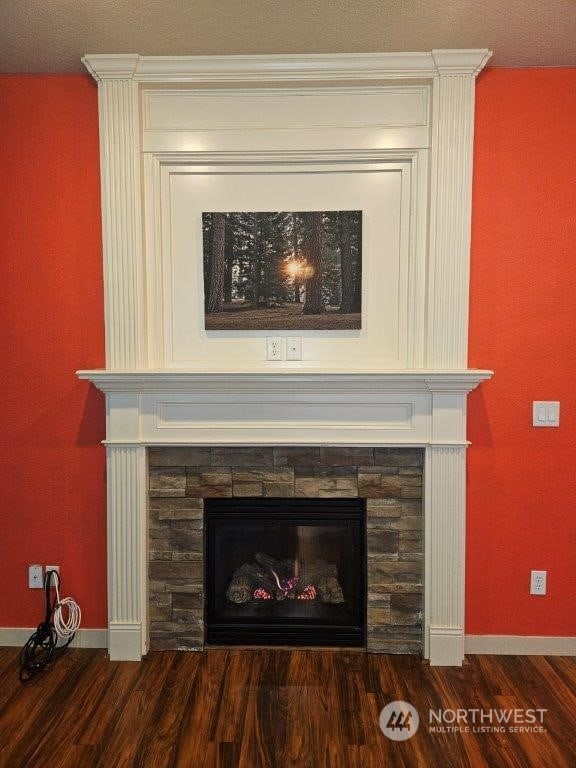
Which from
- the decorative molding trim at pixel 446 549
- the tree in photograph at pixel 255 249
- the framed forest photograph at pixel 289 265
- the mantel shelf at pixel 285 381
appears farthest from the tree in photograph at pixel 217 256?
the decorative molding trim at pixel 446 549

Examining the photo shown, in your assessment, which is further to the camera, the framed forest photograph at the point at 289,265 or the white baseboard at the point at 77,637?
the white baseboard at the point at 77,637

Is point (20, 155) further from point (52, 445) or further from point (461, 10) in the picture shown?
point (461, 10)

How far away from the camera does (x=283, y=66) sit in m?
2.41

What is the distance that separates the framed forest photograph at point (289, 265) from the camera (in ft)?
8.31

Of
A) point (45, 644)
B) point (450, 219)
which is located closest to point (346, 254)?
point (450, 219)

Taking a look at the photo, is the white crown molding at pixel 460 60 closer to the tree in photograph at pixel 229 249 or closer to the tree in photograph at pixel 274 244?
the tree in photograph at pixel 274 244

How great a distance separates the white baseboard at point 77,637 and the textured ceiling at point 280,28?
2688 mm

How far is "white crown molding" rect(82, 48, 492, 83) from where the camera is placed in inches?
93.9

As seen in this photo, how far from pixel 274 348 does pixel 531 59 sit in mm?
1734

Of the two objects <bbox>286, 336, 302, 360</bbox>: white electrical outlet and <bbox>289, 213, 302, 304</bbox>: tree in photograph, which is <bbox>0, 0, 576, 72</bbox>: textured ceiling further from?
<bbox>286, 336, 302, 360</bbox>: white electrical outlet

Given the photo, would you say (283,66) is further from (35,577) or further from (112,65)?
(35,577)

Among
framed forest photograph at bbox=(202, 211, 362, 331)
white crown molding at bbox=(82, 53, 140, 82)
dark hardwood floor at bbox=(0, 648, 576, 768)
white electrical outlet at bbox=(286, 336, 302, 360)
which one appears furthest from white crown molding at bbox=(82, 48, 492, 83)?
dark hardwood floor at bbox=(0, 648, 576, 768)

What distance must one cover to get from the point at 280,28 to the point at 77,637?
2926 mm

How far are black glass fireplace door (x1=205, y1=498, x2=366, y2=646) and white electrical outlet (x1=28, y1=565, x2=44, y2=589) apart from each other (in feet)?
2.70
